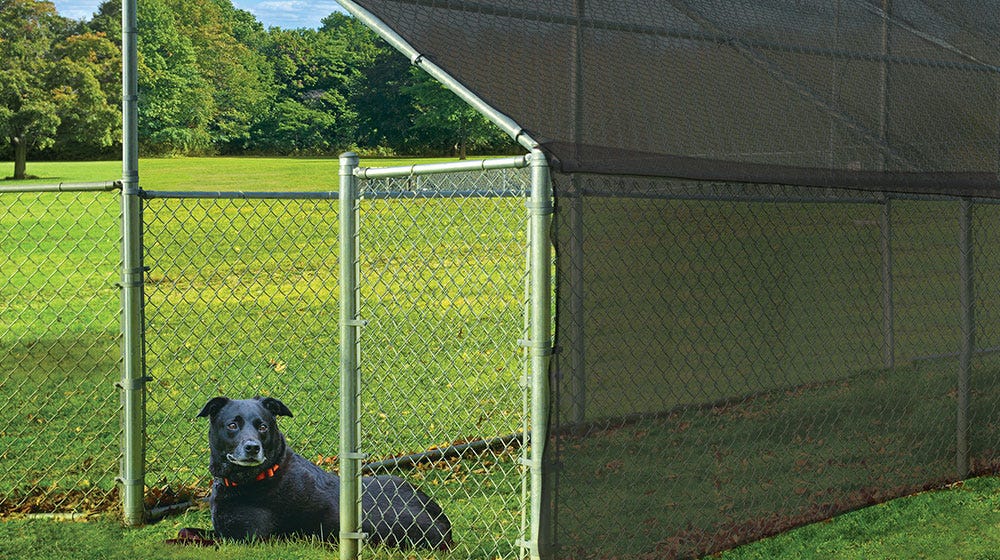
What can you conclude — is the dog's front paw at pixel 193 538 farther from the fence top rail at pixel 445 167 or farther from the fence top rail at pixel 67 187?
the fence top rail at pixel 445 167

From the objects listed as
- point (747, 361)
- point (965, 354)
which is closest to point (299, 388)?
point (747, 361)

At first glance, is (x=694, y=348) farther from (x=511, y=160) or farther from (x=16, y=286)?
(x=16, y=286)

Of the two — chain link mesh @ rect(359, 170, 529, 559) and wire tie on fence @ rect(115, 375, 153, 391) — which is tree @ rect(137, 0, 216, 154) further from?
wire tie on fence @ rect(115, 375, 153, 391)

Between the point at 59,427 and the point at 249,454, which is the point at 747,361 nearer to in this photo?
the point at 249,454

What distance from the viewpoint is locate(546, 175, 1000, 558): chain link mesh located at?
11.0ft

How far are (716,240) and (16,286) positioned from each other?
13.9 metres

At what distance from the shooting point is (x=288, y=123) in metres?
41.8

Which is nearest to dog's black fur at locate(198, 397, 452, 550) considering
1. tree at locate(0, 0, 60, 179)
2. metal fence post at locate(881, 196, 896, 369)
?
metal fence post at locate(881, 196, 896, 369)

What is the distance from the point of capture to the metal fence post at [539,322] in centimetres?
296

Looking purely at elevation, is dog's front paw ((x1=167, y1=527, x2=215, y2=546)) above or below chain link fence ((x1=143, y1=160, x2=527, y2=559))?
below

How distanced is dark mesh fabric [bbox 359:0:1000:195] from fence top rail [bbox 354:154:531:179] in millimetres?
120

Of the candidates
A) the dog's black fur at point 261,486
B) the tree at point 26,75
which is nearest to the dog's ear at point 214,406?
the dog's black fur at point 261,486

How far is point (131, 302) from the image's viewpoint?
432 cm

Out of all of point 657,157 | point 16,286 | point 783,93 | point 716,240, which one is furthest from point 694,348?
point 16,286
